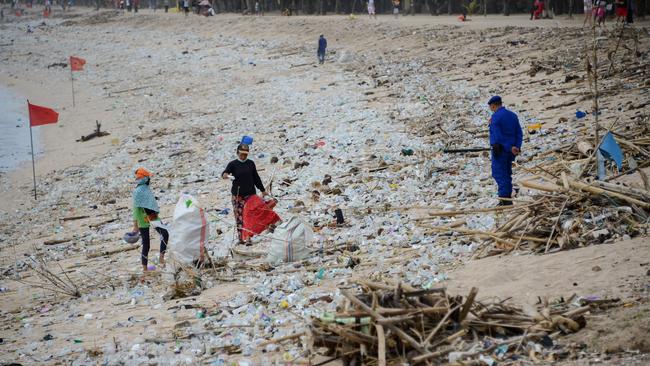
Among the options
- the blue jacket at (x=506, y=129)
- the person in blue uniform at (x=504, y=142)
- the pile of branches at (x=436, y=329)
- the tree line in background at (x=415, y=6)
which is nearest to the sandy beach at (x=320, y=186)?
the pile of branches at (x=436, y=329)

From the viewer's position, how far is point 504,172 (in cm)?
888

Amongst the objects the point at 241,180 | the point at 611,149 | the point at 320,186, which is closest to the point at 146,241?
the point at 241,180

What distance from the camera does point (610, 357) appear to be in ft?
16.1

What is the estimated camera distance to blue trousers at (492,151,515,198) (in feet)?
29.0

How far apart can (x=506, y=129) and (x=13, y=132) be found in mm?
19918

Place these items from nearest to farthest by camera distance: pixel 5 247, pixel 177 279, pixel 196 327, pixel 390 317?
pixel 390 317
pixel 196 327
pixel 177 279
pixel 5 247

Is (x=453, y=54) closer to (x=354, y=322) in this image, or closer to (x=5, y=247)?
(x=5, y=247)

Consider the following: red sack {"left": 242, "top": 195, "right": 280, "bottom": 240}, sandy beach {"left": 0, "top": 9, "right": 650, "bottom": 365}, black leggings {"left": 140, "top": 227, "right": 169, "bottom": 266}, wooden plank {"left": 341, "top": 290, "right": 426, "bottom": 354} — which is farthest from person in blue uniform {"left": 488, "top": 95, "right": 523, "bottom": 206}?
wooden plank {"left": 341, "top": 290, "right": 426, "bottom": 354}

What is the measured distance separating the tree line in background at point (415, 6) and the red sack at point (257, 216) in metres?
17.7

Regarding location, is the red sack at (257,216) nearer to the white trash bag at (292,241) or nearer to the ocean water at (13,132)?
the white trash bag at (292,241)

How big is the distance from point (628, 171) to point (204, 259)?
4512 millimetres

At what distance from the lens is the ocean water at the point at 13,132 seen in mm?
20750

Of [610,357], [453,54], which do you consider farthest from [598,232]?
[453,54]

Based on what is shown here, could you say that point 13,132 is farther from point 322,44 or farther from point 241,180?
point 241,180
